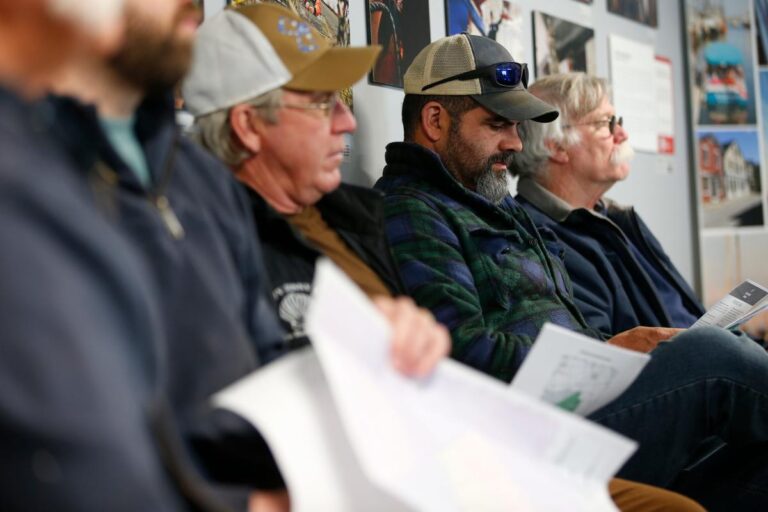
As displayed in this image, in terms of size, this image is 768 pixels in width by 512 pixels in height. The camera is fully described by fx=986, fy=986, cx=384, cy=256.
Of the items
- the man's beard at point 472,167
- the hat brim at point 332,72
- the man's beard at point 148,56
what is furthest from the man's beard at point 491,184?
the man's beard at point 148,56

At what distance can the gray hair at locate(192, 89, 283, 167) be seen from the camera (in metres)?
1.73

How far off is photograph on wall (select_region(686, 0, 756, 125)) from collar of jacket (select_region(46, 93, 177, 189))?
3684 millimetres

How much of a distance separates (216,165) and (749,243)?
12.3ft

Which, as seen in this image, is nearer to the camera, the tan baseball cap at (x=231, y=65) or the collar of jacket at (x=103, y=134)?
the collar of jacket at (x=103, y=134)

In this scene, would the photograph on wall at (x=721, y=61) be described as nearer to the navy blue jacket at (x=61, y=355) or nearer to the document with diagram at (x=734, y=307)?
the document with diagram at (x=734, y=307)

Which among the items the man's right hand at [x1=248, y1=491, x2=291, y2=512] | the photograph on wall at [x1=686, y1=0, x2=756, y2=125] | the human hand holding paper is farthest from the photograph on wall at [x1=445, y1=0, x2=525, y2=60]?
the man's right hand at [x1=248, y1=491, x2=291, y2=512]

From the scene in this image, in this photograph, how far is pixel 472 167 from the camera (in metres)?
2.46

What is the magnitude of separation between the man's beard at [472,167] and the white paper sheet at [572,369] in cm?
90

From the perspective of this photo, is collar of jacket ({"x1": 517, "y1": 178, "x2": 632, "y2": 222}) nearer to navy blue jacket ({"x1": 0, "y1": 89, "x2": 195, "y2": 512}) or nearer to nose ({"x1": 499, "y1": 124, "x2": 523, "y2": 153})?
nose ({"x1": 499, "y1": 124, "x2": 523, "y2": 153})

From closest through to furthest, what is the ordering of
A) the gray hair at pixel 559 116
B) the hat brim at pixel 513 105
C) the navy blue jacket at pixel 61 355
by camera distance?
the navy blue jacket at pixel 61 355 < the hat brim at pixel 513 105 < the gray hair at pixel 559 116

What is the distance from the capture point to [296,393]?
3.36 feet

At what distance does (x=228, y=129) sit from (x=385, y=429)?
0.94 metres

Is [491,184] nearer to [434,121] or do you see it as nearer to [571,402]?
[434,121]

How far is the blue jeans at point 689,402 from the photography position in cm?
196
